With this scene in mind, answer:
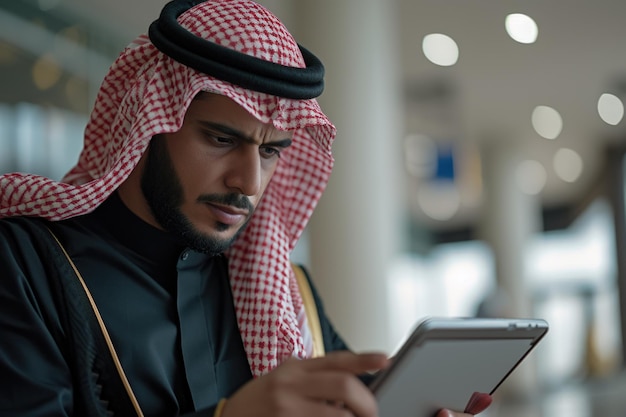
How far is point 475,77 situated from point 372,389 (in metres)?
10.5

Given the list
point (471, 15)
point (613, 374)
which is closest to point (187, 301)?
point (471, 15)

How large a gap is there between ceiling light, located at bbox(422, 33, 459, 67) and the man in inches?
304

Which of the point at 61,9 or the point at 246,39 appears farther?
the point at 61,9

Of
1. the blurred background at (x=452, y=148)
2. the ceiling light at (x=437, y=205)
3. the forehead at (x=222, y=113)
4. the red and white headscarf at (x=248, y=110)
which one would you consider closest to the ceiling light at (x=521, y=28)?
the blurred background at (x=452, y=148)

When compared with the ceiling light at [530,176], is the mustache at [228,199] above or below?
above

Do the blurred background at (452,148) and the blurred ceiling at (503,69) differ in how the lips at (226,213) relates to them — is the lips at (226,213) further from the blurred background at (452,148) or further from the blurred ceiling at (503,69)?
the blurred ceiling at (503,69)

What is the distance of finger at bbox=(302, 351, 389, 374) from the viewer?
4.08ft

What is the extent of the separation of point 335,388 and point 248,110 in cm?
74

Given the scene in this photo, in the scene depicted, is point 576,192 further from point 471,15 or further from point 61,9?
point 61,9

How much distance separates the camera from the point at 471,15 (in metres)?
8.59

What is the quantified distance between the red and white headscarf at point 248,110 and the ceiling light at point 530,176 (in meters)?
15.0

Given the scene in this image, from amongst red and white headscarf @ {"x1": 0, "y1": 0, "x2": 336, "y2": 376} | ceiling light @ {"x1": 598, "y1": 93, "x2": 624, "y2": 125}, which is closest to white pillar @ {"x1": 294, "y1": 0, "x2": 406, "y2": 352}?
red and white headscarf @ {"x1": 0, "y1": 0, "x2": 336, "y2": 376}

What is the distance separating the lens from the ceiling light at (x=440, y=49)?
9.59 meters

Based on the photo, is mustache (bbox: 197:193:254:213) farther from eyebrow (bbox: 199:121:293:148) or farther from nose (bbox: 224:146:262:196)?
eyebrow (bbox: 199:121:293:148)
